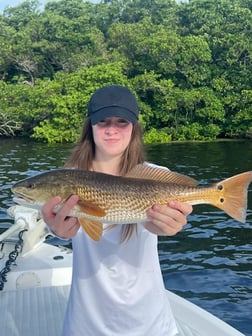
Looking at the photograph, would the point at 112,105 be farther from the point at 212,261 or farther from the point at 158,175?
the point at 212,261

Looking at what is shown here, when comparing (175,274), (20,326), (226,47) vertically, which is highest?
(226,47)

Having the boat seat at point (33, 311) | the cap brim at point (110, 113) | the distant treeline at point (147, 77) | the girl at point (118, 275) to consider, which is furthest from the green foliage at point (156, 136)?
the girl at point (118, 275)

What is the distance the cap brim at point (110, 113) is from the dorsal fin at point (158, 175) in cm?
30

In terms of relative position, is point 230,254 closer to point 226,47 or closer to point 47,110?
point 47,110

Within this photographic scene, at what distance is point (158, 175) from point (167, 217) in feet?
0.91

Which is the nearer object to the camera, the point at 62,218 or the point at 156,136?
the point at 62,218

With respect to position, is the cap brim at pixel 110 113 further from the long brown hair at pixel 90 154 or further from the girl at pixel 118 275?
the long brown hair at pixel 90 154

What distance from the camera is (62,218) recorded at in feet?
8.19

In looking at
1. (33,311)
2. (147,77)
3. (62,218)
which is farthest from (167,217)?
(147,77)

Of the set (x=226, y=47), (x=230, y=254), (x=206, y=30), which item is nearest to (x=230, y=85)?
(x=226, y=47)

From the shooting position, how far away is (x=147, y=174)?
2.71 m

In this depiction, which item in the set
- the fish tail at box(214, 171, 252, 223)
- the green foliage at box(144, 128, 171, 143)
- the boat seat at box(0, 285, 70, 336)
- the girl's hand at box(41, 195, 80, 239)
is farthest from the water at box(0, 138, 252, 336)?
the green foliage at box(144, 128, 171, 143)

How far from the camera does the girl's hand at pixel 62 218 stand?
2.48 metres

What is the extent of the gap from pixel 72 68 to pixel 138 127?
44346mm
